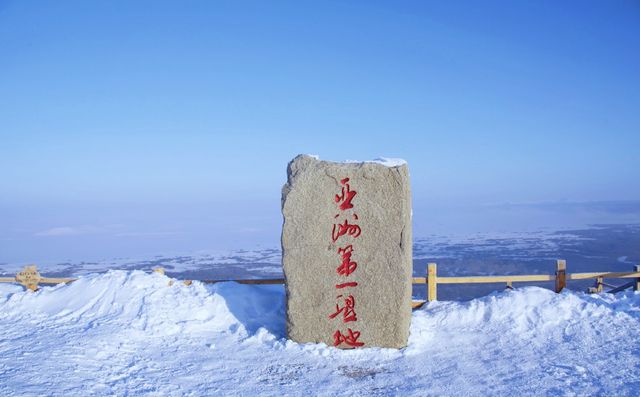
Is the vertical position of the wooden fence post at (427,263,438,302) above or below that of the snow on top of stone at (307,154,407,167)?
below

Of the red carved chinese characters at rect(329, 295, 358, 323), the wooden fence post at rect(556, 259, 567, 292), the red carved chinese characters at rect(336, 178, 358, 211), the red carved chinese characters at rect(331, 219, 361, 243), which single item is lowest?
the red carved chinese characters at rect(329, 295, 358, 323)

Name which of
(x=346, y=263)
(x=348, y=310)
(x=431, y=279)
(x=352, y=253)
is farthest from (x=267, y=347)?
(x=431, y=279)

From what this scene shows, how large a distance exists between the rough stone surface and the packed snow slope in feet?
1.25

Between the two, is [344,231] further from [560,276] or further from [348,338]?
[560,276]

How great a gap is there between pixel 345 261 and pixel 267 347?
1.78 metres

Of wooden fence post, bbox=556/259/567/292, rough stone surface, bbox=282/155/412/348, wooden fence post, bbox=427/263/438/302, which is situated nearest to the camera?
rough stone surface, bbox=282/155/412/348

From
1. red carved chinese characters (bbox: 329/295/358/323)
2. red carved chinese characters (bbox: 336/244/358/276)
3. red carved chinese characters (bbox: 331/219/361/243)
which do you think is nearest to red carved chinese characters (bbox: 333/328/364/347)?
red carved chinese characters (bbox: 329/295/358/323)

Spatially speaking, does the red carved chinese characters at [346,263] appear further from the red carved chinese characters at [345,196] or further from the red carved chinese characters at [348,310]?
the red carved chinese characters at [345,196]

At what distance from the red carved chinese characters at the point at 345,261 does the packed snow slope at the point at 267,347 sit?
468 millimetres

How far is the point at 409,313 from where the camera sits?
6934 millimetres

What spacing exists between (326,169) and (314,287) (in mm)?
1815

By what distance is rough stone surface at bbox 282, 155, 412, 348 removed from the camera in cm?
677

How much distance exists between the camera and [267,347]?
22.6ft

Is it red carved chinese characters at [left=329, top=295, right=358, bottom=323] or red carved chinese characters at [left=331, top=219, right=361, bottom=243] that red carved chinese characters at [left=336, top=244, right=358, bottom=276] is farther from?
red carved chinese characters at [left=329, top=295, right=358, bottom=323]
